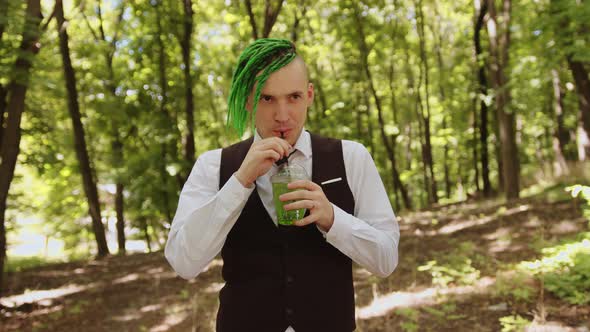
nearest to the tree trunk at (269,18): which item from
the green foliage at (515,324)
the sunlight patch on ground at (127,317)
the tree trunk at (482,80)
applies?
the sunlight patch on ground at (127,317)

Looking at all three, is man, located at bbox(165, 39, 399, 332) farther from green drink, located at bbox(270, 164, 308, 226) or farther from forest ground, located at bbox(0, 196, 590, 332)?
forest ground, located at bbox(0, 196, 590, 332)

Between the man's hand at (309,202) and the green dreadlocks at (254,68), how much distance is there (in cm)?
40

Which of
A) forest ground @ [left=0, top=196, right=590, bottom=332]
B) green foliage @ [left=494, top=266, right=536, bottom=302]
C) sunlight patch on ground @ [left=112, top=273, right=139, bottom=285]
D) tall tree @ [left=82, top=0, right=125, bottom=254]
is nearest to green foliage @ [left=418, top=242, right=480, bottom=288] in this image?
forest ground @ [left=0, top=196, right=590, bottom=332]

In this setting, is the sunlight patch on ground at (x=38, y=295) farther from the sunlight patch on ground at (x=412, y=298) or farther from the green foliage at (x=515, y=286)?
the green foliage at (x=515, y=286)

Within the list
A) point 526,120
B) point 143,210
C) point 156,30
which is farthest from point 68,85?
point 526,120

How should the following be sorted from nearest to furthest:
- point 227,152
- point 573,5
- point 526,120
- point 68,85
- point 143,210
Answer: point 227,152 < point 573,5 < point 68,85 < point 143,210 < point 526,120

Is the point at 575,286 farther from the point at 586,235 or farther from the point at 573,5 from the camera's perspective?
the point at 573,5

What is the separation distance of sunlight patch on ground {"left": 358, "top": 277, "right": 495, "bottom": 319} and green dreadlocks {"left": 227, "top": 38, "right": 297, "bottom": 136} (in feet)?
14.2

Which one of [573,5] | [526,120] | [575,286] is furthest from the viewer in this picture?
[526,120]

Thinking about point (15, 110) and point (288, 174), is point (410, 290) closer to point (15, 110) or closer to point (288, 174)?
point (288, 174)

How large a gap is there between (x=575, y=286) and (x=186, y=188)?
493 centimetres

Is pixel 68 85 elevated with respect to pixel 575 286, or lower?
elevated

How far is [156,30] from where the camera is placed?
1260 centimetres

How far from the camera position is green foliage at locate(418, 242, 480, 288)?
582 cm
